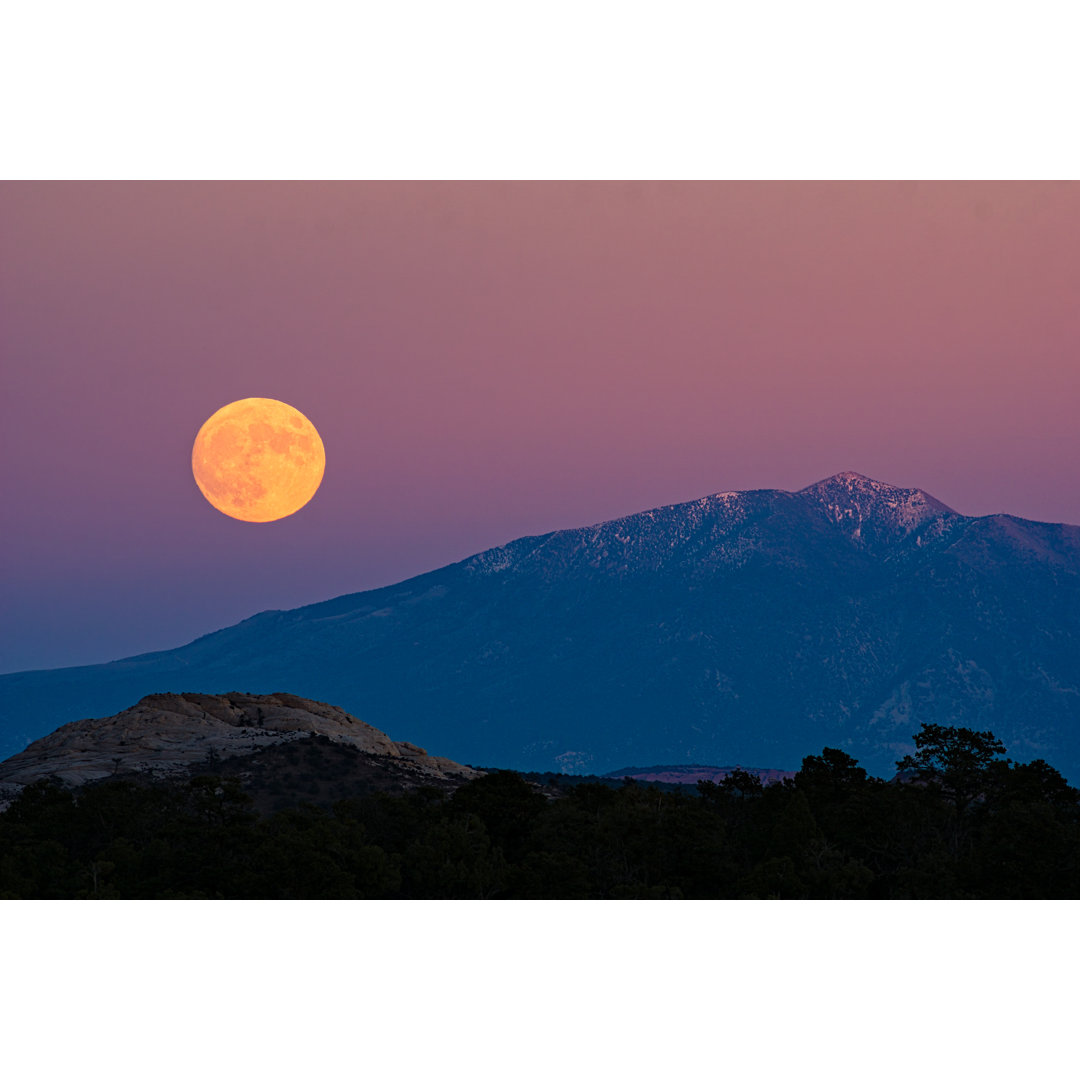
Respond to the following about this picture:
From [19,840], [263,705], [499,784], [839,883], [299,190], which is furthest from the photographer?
[299,190]

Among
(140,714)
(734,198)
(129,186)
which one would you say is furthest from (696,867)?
(734,198)

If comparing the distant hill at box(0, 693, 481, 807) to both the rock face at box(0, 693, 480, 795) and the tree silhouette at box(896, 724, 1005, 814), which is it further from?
the tree silhouette at box(896, 724, 1005, 814)

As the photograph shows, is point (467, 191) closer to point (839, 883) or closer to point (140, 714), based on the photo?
point (140, 714)

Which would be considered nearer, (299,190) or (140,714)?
(140,714)

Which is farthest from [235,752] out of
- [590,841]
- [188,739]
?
[590,841]

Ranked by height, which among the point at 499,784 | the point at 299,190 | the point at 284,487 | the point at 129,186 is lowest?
the point at 499,784

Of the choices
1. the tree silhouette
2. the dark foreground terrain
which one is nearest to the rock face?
the dark foreground terrain

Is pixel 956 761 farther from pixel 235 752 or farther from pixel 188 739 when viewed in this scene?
pixel 188 739
